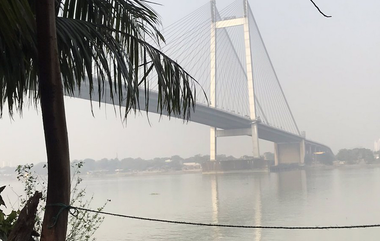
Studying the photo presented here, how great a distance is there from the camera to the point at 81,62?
1.75m

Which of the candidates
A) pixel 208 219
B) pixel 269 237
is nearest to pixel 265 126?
pixel 208 219

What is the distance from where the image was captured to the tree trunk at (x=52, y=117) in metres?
1.55

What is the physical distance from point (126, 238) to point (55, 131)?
7.28 metres

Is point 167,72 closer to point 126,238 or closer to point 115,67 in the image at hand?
point 115,67

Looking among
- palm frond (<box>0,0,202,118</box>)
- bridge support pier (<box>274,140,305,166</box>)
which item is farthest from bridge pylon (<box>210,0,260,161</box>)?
palm frond (<box>0,0,202,118</box>)

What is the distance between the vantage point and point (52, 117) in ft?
5.08

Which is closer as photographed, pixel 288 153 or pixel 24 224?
pixel 24 224

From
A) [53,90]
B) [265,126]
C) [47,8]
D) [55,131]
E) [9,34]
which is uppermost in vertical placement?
[265,126]

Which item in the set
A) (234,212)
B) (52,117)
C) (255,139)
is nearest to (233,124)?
(255,139)

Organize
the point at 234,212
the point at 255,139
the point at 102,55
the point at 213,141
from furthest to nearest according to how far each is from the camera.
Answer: the point at 213,141 < the point at 255,139 < the point at 234,212 < the point at 102,55

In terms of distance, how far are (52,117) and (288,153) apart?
27.4m

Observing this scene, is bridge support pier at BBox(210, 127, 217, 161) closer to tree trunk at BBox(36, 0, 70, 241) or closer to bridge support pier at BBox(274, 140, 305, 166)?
bridge support pier at BBox(274, 140, 305, 166)

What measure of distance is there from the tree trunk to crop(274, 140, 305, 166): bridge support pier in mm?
26442

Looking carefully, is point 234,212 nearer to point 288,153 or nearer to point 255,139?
point 255,139
